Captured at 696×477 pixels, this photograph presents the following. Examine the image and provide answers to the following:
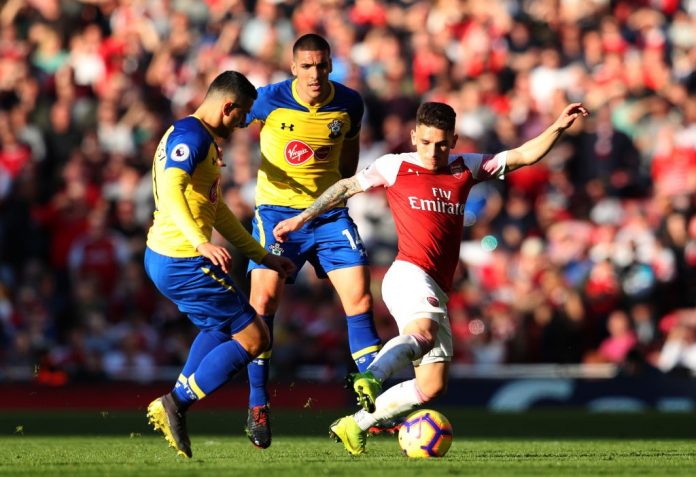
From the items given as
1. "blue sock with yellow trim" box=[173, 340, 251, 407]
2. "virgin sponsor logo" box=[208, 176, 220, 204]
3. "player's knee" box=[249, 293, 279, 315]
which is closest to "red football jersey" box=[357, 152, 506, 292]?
"virgin sponsor logo" box=[208, 176, 220, 204]

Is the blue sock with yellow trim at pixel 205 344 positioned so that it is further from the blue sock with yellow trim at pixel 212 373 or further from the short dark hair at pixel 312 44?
the short dark hair at pixel 312 44

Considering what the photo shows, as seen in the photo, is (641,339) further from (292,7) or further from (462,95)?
(292,7)

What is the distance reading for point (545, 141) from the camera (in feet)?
29.3

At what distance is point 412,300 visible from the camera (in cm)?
867

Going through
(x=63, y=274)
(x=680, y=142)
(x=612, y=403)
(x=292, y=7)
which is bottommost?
(x=612, y=403)

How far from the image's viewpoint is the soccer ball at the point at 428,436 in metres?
8.68

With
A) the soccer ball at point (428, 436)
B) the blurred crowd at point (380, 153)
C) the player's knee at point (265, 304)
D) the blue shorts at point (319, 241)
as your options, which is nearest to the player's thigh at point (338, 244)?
the blue shorts at point (319, 241)

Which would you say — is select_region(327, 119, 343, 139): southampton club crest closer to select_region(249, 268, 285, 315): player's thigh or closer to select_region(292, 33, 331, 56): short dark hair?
select_region(292, 33, 331, 56): short dark hair

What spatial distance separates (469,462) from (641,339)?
851cm

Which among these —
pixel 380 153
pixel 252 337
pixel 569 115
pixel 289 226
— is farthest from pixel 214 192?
pixel 380 153

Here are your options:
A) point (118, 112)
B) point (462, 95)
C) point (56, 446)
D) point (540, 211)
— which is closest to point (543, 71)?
point (462, 95)

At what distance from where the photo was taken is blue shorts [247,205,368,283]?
10.2m

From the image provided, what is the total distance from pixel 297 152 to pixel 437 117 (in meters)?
1.78

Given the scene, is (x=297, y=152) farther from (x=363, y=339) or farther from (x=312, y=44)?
(x=363, y=339)
